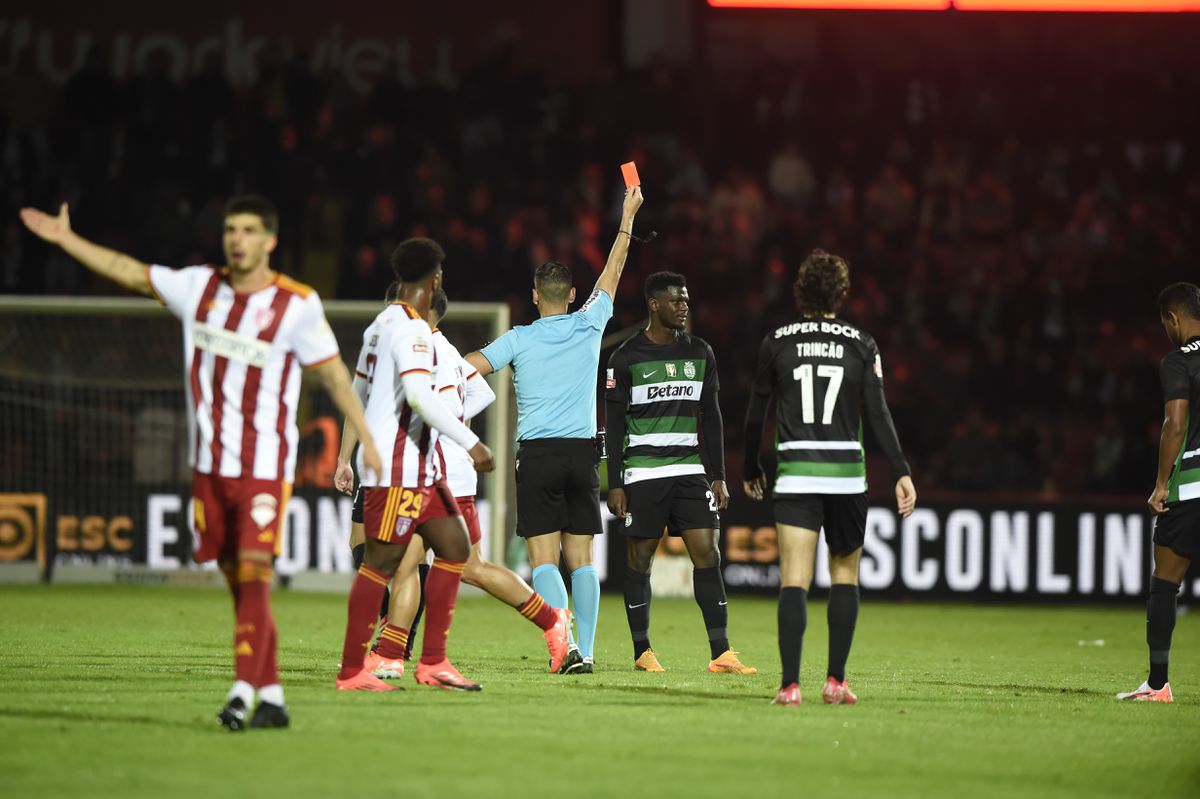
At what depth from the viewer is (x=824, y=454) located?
7492mm

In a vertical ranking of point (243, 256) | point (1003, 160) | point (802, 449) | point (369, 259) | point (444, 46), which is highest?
point (444, 46)

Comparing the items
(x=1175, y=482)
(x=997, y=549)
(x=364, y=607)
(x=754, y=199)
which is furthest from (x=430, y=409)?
(x=754, y=199)

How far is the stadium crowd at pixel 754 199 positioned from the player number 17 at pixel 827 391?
11592mm

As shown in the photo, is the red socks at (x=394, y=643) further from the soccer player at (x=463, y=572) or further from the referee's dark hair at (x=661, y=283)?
the referee's dark hair at (x=661, y=283)

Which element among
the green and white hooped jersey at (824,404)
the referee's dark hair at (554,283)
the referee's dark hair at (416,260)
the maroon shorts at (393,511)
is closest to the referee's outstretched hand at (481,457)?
the maroon shorts at (393,511)

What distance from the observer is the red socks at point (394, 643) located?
27.2 feet

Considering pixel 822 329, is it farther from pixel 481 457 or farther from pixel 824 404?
pixel 481 457

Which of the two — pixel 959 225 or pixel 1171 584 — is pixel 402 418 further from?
pixel 959 225

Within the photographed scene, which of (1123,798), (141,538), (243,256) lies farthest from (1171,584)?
(141,538)

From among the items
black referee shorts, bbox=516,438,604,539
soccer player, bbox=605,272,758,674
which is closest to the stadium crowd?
soccer player, bbox=605,272,758,674

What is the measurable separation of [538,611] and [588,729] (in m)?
2.31

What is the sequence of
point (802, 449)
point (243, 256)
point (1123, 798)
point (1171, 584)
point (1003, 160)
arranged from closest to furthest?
point (1123, 798) < point (243, 256) < point (802, 449) < point (1171, 584) < point (1003, 160)

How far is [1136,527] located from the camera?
17062mm

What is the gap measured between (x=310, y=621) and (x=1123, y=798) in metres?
8.74
